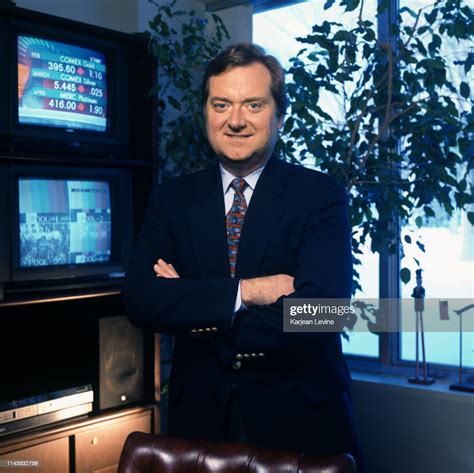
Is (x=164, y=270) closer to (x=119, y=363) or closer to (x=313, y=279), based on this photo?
(x=313, y=279)

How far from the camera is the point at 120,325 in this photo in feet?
8.77

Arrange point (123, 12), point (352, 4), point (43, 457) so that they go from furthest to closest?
point (123, 12)
point (352, 4)
point (43, 457)

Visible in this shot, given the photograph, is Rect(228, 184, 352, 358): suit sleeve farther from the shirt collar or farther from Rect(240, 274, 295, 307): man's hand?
the shirt collar

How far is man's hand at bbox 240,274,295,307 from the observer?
173cm

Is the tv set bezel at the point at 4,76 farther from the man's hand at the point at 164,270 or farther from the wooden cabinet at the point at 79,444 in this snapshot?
the wooden cabinet at the point at 79,444

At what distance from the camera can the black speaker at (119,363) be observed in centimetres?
262

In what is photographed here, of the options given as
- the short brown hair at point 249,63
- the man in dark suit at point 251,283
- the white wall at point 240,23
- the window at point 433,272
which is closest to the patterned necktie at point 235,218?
the man in dark suit at point 251,283

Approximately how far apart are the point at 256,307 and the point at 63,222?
0.95 meters

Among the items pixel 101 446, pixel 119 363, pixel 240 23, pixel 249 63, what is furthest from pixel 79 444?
pixel 240 23

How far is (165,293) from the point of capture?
1798 mm

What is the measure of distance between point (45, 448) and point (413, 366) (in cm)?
169

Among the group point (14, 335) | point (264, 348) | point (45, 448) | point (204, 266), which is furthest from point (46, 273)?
point (264, 348)

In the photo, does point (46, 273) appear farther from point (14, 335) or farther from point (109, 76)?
point (109, 76)

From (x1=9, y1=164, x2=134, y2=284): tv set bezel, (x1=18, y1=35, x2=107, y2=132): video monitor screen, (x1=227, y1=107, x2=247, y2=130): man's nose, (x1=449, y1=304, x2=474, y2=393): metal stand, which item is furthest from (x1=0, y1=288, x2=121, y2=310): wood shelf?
(x1=449, y1=304, x2=474, y2=393): metal stand
